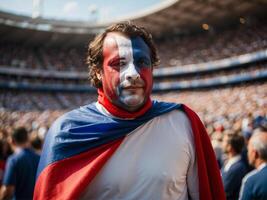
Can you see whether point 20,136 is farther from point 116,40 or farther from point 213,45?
point 213,45

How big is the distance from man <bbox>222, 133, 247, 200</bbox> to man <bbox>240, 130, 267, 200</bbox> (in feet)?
2.35

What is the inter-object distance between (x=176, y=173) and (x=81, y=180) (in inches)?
18.5

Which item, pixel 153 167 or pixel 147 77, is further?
pixel 147 77

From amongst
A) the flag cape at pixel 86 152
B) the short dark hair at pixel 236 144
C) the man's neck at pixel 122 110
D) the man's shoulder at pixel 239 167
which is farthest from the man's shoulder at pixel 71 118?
the short dark hair at pixel 236 144

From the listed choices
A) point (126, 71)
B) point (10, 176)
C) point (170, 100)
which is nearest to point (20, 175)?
point (10, 176)

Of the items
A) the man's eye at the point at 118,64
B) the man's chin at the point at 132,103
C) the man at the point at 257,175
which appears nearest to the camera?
the man's chin at the point at 132,103

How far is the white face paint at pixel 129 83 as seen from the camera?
5.88ft

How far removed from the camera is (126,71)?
1.85 metres

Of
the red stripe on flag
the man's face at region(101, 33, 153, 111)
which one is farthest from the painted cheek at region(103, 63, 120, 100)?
the red stripe on flag

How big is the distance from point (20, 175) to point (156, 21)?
3183 centimetres

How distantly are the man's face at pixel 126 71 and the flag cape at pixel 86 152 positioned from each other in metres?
0.11

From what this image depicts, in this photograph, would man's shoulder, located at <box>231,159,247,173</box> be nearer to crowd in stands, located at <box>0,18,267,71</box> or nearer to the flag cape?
the flag cape

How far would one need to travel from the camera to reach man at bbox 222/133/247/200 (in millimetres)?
3936

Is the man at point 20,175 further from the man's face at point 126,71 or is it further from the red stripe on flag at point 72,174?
the man's face at point 126,71
